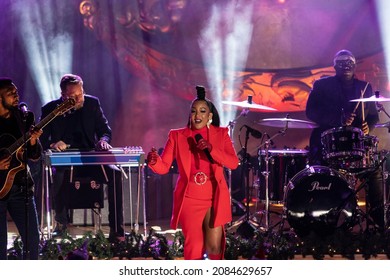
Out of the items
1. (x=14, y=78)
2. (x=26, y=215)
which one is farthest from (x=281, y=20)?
(x=26, y=215)

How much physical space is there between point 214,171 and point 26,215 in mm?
1675

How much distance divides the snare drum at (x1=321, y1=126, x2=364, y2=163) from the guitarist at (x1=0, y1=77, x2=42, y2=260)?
3.74m

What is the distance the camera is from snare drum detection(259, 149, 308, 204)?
9.25 meters

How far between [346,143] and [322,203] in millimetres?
786

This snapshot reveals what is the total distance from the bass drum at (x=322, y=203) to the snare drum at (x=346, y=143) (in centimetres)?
24

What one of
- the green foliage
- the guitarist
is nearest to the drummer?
the green foliage

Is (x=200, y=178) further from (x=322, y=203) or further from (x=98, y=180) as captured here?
(x=322, y=203)

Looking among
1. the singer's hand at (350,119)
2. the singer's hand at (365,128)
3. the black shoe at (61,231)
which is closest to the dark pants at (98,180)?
the black shoe at (61,231)

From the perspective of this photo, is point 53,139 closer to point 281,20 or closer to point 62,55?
point 62,55

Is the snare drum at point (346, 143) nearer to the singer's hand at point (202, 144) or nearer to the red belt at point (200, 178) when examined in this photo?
the red belt at point (200, 178)

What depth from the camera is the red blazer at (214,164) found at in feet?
20.4

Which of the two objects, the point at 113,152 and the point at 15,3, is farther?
the point at 15,3

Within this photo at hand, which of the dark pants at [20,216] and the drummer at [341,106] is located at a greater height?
the drummer at [341,106]

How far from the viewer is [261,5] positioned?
11766 millimetres
